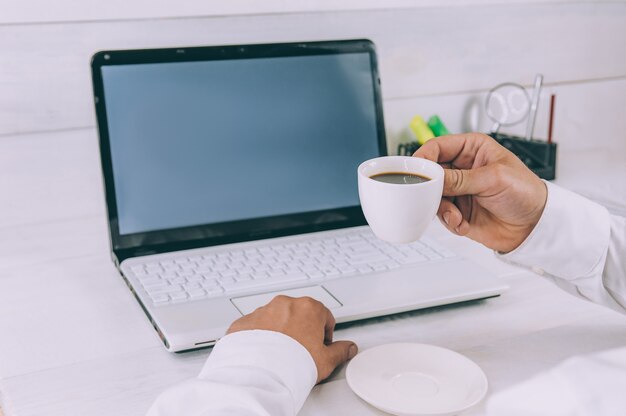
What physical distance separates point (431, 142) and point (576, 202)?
18 centimetres

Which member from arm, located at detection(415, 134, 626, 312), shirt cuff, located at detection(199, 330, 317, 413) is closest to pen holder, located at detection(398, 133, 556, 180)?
arm, located at detection(415, 134, 626, 312)

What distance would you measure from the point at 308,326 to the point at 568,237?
13.3 inches

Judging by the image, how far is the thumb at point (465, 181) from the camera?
77 cm

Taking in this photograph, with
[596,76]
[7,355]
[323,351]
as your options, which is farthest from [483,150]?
[596,76]

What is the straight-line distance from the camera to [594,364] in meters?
0.63

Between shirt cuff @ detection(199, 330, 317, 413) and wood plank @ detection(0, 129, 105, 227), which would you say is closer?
shirt cuff @ detection(199, 330, 317, 413)

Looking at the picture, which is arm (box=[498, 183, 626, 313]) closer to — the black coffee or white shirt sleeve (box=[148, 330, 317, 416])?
the black coffee

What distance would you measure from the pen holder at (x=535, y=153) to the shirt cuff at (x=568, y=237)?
0.49m

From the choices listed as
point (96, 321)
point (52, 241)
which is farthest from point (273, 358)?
point (52, 241)

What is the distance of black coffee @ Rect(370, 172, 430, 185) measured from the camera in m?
0.74

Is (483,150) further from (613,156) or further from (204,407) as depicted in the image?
(613,156)

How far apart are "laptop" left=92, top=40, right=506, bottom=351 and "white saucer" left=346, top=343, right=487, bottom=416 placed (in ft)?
0.33

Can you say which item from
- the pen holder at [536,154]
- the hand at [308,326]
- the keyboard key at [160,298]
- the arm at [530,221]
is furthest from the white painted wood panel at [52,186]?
the pen holder at [536,154]

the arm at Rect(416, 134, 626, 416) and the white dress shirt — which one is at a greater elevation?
the arm at Rect(416, 134, 626, 416)
